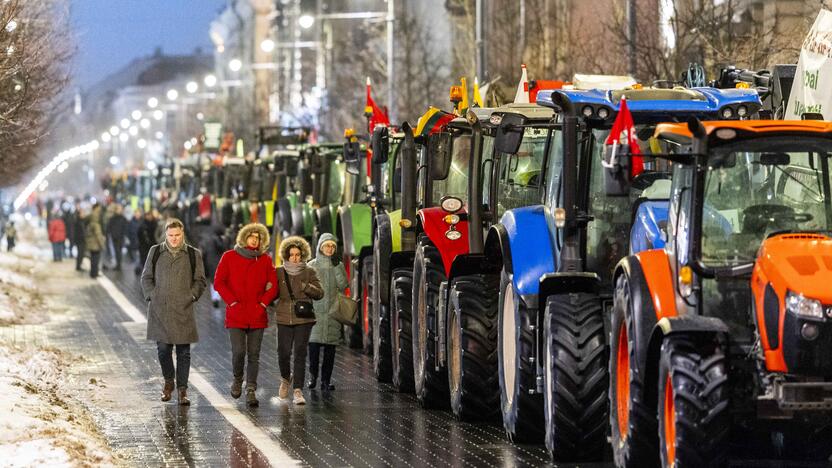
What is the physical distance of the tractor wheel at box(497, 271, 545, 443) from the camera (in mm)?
15531

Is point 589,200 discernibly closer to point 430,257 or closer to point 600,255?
point 600,255

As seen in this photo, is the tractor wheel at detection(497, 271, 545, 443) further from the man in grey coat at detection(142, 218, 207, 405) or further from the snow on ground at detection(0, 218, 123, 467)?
the man in grey coat at detection(142, 218, 207, 405)

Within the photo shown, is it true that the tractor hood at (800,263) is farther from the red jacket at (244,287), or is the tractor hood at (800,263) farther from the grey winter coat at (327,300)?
the grey winter coat at (327,300)

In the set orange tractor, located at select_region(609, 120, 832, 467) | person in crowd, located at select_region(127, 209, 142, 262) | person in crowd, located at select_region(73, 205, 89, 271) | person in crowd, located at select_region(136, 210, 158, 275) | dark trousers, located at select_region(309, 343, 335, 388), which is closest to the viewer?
orange tractor, located at select_region(609, 120, 832, 467)

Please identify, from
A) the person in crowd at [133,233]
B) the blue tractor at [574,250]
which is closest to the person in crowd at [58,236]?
the person in crowd at [133,233]

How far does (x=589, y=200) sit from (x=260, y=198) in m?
27.9

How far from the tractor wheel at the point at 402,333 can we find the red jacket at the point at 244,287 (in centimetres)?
162

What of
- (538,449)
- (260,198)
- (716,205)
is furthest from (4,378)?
(260,198)

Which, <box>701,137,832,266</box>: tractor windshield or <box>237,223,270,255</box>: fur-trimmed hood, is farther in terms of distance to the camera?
<box>237,223,270,255</box>: fur-trimmed hood

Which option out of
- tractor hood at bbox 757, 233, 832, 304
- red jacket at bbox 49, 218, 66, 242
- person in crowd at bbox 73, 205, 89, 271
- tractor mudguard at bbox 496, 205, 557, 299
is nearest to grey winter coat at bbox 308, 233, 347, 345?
tractor mudguard at bbox 496, 205, 557, 299

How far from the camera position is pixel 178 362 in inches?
779

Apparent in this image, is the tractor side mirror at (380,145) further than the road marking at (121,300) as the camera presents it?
No

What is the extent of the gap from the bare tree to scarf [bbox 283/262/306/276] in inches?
264

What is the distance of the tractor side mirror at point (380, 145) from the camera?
2220cm
